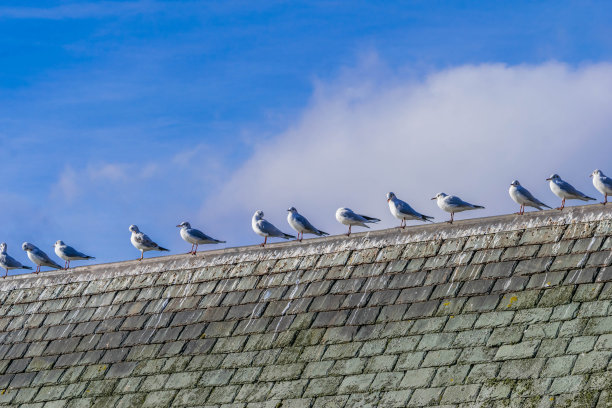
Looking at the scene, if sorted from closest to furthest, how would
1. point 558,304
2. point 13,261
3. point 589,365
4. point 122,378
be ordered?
point 589,365, point 558,304, point 122,378, point 13,261

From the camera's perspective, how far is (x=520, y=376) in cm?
1050

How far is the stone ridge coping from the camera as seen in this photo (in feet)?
40.4

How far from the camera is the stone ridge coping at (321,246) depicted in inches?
484

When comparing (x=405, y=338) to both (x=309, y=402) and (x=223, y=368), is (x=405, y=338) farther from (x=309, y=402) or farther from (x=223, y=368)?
(x=223, y=368)

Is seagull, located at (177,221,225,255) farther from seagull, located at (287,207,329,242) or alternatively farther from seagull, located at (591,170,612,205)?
→ seagull, located at (591,170,612,205)

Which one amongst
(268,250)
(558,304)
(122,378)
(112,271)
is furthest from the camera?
(112,271)

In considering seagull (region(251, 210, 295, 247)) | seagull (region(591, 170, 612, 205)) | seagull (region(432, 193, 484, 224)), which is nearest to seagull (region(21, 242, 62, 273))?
seagull (region(251, 210, 295, 247))

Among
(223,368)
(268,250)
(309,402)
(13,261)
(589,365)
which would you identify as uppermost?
(13,261)

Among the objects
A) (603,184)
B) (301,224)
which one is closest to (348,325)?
(603,184)

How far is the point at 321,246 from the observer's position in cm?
1382

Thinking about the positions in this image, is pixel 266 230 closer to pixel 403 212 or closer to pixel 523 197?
pixel 403 212

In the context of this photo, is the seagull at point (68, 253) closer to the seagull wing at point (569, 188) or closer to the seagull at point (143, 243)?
the seagull at point (143, 243)

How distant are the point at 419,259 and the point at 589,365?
3.03 m

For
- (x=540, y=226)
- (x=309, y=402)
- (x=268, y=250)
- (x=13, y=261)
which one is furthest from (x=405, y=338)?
(x=13, y=261)
